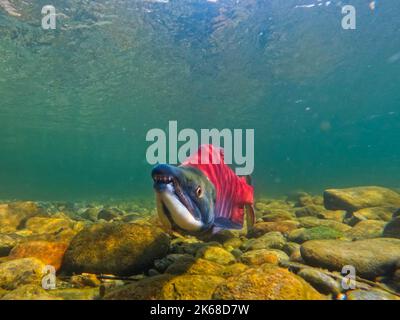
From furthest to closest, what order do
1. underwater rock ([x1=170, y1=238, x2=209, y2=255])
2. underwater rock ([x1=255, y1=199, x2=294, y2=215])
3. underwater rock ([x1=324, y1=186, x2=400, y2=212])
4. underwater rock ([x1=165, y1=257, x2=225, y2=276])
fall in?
underwater rock ([x1=255, y1=199, x2=294, y2=215]) → underwater rock ([x1=324, y1=186, x2=400, y2=212]) → underwater rock ([x1=170, y1=238, x2=209, y2=255]) → underwater rock ([x1=165, y1=257, x2=225, y2=276])

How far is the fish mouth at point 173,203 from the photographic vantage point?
1.90m

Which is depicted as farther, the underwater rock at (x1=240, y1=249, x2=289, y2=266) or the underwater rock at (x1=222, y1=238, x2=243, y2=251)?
the underwater rock at (x1=222, y1=238, x2=243, y2=251)

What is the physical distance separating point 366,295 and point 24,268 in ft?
12.6


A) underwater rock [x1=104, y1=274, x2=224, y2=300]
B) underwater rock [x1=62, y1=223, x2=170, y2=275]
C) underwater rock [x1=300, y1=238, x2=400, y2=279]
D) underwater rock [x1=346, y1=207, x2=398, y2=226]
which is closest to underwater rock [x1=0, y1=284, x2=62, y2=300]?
underwater rock [x1=104, y1=274, x2=224, y2=300]

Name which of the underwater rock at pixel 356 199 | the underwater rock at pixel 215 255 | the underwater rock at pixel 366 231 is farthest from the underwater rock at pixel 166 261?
the underwater rock at pixel 356 199

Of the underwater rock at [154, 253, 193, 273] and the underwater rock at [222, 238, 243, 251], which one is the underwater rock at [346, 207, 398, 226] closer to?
the underwater rock at [222, 238, 243, 251]

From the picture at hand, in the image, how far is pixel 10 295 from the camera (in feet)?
8.60

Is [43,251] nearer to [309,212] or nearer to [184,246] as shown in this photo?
[184,246]

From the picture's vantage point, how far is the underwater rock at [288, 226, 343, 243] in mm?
4637

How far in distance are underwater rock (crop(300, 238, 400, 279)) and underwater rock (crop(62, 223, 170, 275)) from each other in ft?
6.59

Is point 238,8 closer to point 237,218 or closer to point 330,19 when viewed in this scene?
point 330,19

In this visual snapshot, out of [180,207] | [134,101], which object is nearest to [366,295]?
[180,207]
